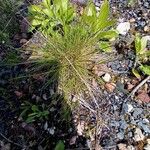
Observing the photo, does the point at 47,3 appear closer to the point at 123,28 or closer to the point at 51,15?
the point at 51,15

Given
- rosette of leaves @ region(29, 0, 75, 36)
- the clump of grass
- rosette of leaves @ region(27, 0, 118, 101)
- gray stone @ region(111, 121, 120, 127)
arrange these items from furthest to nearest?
the clump of grass < rosette of leaves @ region(29, 0, 75, 36) < rosette of leaves @ region(27, 0, 118, 101) < gray stone @ region(111, 121, 120, 127)

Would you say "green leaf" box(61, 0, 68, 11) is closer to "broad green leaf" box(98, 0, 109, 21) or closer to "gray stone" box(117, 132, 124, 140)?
"broad green leaf" box(98, 0, 109, 21)

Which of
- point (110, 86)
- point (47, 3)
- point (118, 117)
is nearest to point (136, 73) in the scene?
point (110, 86)

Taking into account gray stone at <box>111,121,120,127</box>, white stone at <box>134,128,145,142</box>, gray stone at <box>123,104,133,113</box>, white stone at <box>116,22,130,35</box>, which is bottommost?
white stone at <box>134,128,145,142</box>

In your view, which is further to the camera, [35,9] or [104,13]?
[35,9]

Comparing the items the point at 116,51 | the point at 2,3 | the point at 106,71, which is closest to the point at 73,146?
the point at 106,71

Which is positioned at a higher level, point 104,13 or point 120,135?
point 104,13

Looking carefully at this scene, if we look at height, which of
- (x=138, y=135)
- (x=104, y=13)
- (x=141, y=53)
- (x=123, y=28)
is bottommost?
(x=138, y=135)

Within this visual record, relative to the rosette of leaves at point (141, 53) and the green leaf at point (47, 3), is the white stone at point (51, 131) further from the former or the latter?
the green leaf at point (47, 3)

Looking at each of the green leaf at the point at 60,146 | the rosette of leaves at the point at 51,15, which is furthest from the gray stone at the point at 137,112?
the rosette of leaves at the point at 51,15

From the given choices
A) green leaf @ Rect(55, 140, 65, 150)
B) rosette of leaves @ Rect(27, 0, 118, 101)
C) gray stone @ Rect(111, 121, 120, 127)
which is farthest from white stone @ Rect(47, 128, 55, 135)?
gray stone @ Rect(111, 121, 120, 127)
